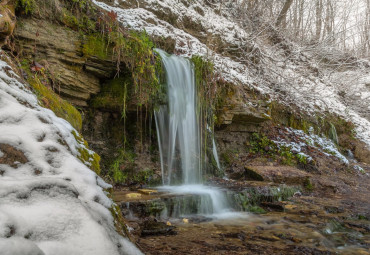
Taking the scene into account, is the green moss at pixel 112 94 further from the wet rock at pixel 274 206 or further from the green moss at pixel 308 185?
the green moss at pixel 308 185

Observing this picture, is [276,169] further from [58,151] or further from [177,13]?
A: [177,13]

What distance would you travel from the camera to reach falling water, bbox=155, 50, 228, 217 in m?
5.05

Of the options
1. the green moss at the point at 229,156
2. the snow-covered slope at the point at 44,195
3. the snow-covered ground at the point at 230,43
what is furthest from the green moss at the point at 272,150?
the snow-covered slope at the point at 44,195

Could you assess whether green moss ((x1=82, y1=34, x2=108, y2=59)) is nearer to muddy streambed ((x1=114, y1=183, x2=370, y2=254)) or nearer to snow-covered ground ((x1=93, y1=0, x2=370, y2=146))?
snow-covered ground ((x1=93, y1=0, x2=370, y2=146))

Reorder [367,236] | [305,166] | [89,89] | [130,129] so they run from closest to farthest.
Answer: [367,236]
[89,89]
[130,129]
[305,166]

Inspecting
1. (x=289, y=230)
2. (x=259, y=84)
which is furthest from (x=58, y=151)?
(x=259, y=84)

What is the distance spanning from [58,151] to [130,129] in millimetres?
3720

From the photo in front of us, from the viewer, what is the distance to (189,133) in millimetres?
5289

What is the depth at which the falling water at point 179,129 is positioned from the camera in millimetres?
5047

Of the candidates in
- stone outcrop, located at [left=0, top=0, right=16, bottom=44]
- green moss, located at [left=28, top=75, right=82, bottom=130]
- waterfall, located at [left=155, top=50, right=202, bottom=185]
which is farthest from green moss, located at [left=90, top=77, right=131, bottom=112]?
stone outcrop, located at [left=0, top=0, right=16, bottom=44]

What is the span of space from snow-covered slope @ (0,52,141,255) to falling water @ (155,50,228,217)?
133 inches

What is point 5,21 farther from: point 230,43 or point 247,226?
point 230,43

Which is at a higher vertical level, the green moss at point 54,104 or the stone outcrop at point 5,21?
the stone outcrop at point 5,21

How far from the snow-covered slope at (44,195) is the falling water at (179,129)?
3372 millimetres
